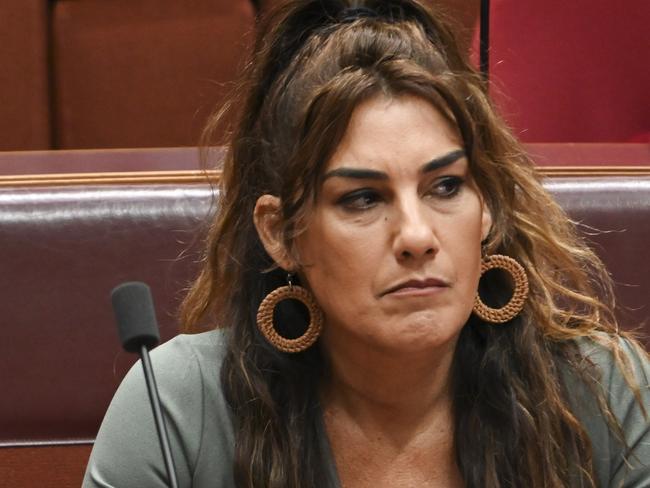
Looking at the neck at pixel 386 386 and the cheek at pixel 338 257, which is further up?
the cheek at pixel 338 257

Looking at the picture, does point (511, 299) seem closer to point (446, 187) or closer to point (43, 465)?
point (446, 187)

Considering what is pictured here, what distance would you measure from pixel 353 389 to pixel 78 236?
28cm

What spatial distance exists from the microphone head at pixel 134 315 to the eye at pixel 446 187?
0.23m

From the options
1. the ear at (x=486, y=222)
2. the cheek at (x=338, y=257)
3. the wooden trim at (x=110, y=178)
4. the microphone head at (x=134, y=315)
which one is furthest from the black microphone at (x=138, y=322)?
the wooden trim at (x=110, y=178)

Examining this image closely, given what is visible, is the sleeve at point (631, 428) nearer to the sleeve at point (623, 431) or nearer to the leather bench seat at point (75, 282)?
the sleeve at point (623, 431)

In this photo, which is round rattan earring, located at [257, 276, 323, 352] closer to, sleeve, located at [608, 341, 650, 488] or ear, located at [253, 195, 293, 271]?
ear, located at [253, 195, 293, 271]

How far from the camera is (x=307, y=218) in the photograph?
2.54 ft

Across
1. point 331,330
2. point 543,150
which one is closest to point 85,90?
point 543,150

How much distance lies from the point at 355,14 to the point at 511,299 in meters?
0.22

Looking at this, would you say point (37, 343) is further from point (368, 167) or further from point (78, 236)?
point (368, 167)

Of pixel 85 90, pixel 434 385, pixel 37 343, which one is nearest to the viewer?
pixel 434 385

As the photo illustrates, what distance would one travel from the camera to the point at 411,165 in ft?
2.46

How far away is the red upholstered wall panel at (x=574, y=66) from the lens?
1.37m

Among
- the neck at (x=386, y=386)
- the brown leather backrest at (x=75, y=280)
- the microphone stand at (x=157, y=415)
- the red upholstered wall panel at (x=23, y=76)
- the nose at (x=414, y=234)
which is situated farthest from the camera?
the red upholstered wall panel at (x=23, y=76)
